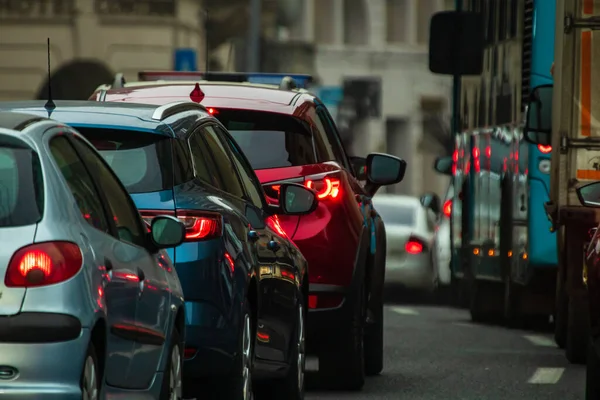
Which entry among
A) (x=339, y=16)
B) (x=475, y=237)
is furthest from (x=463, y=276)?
(x=339, y=16)

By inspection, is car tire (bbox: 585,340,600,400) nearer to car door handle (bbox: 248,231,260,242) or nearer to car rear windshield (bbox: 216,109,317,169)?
car door handle (bbox: 248,231,260,242)

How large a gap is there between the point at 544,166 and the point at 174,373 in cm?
930

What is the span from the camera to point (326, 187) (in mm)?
11711

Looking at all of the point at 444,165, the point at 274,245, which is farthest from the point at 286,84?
the point at 444,165

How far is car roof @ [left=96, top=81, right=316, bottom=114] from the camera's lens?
11.8 metres

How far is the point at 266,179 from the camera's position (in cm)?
1155

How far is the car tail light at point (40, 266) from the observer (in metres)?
6.62

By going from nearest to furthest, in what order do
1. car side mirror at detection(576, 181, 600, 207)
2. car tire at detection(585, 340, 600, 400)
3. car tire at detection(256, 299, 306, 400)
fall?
car tire at detection(256, 299, 306, 400)
car tire at detection(585, 340, 600, 400)
car side mirror at detection(576, 181, 600, 207)

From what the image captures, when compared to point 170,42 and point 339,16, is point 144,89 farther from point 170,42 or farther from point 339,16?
point 339,16

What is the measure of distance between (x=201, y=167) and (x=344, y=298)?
8.75ft

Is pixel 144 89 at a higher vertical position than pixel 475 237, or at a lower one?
higher

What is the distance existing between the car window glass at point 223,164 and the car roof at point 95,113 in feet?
1.53

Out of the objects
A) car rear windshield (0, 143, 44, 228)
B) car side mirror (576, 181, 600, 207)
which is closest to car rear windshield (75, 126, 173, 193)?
car rear windshield (0, 143, 44, 228)

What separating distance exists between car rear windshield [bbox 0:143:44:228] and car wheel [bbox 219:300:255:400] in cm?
212
